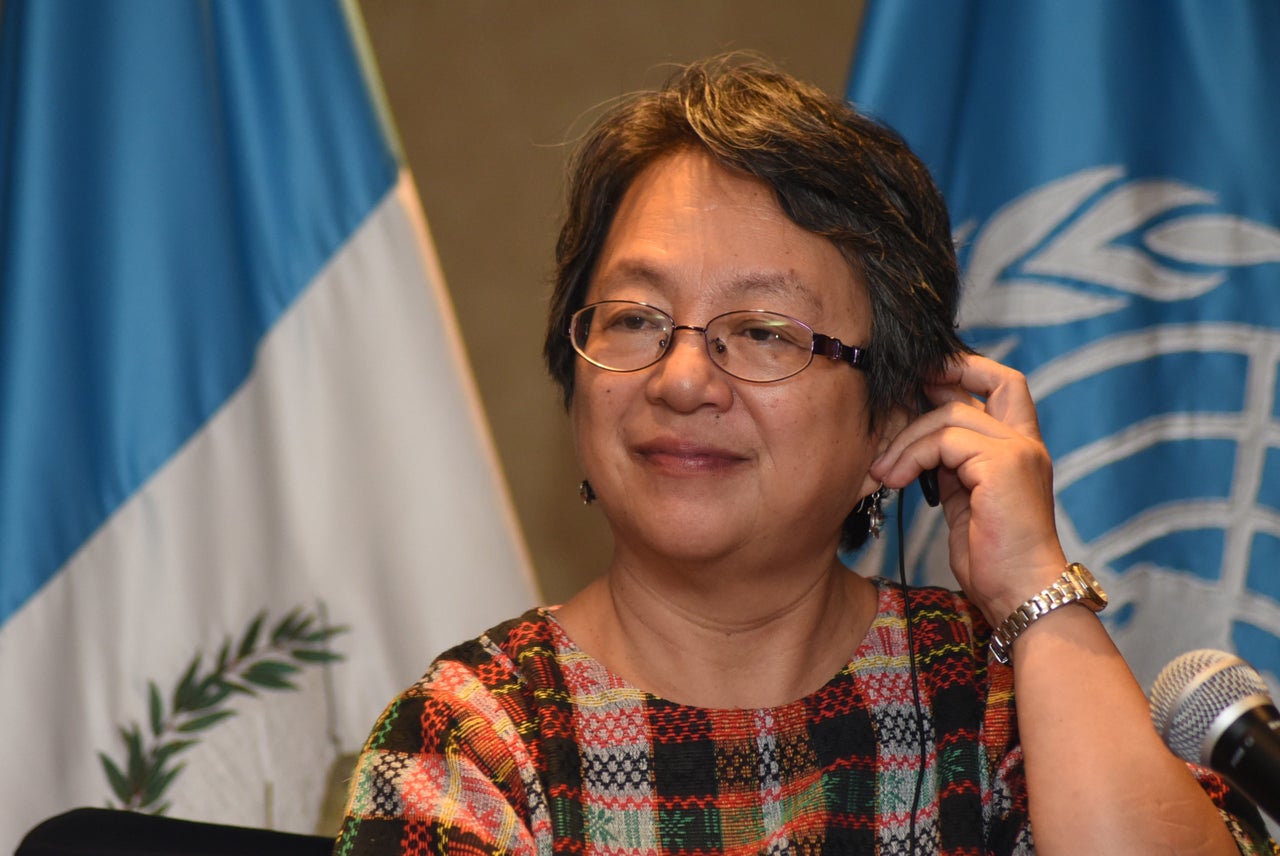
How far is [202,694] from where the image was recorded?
2.24m

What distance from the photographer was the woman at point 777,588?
1.57 meters

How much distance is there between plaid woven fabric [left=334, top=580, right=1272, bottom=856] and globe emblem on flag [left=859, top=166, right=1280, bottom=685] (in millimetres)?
683

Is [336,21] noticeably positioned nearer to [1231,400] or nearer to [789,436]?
[789,436]

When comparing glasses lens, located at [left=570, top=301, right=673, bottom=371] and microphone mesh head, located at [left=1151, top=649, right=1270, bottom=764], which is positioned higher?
glasses lens, located at [left=570, top=301, right=673, bottom=371]

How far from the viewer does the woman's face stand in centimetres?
164

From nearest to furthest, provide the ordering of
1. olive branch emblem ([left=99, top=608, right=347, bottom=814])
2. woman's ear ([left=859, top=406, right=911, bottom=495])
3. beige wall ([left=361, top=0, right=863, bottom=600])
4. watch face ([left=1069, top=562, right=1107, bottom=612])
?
watch face ([left=1069, top=562, right=1107, bottom=612]), woman's ear ([left=859, top=406, right=911, bottom=495]), olive branch emblem ([left=99, top=608, right=347, bottom=814]), beige wall ([left=361, top=0, right=863, bottom=600])

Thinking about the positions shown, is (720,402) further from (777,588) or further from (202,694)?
(202,694)

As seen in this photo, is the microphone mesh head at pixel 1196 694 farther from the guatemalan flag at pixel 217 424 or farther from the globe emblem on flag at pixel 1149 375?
the guatemalan flag at pixel 217 424

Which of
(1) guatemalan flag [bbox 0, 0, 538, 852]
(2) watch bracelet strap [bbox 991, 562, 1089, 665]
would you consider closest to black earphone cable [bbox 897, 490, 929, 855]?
(2) watch bracelet strap [bbox 991, 562, 1089, 665]

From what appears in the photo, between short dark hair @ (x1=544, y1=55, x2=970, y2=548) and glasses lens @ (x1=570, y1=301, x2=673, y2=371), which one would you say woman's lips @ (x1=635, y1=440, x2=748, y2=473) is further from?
short dark hair @ (x1=544, y1=55, x2=970, y2=548)

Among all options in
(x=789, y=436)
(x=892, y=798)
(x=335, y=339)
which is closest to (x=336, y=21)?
(x=335, y=339)

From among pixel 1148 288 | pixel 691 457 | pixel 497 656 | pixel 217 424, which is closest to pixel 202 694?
pixel 217 424

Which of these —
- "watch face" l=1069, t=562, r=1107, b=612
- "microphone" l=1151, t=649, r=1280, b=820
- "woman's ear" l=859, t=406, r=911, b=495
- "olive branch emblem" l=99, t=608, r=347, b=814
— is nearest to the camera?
"microphone" l=1151, t=649, r=1280, b=820

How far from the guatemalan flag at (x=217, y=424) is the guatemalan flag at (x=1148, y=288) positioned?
1.02 meters
